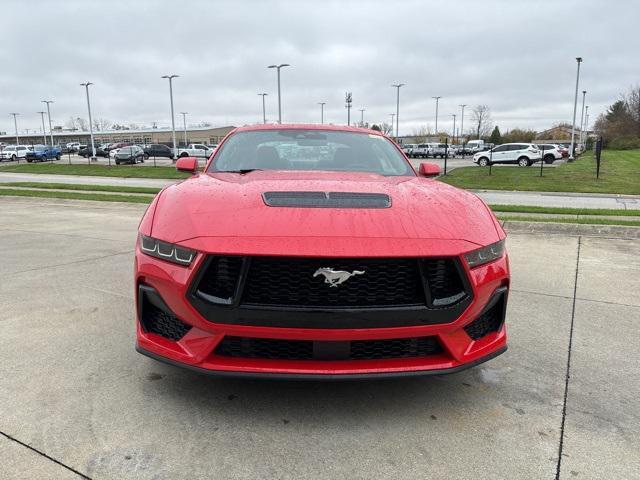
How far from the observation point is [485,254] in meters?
2.53

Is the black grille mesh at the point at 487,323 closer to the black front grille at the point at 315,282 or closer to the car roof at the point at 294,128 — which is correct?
the black front grille at the point at 315,282

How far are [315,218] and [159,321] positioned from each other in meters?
0.94

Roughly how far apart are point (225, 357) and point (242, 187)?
1023 mm

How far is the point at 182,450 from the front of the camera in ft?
7.50

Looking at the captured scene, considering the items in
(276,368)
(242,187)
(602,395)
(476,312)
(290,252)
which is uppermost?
(242,187)

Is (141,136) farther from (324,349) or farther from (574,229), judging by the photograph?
(324,349)

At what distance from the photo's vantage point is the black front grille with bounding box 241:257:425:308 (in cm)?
230

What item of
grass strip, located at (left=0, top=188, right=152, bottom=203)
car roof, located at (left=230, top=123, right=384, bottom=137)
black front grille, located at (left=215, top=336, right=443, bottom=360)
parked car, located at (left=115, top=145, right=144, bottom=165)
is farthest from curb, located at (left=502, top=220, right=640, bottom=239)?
parked car, located at (left=115, top=145, right=144, bottom=165)

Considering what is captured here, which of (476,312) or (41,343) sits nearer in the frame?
(476,312)

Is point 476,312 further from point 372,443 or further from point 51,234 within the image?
point 51,234

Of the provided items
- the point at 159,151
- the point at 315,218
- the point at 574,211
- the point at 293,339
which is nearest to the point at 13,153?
the point at 159,151

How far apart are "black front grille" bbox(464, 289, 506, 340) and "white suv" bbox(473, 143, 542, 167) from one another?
108ft

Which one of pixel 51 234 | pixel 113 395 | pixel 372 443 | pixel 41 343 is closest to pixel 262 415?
pixel 372 443

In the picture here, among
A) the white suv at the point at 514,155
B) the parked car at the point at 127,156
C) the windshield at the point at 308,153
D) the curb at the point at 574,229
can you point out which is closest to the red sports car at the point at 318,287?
the windshield at the point at 308,153
